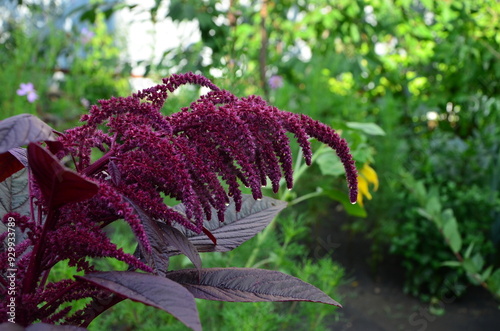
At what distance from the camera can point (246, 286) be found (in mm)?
664

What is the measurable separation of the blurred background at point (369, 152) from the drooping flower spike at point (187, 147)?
91 centimetres

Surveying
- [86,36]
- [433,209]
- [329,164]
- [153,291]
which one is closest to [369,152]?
[329,164]

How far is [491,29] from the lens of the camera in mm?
3879

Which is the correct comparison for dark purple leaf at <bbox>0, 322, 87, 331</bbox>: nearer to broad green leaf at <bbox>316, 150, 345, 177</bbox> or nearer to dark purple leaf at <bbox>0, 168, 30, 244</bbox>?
dark purple leaf at <bbox>0, 168, 30, 244</bbox>

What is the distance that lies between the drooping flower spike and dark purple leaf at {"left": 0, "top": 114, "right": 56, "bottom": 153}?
0.27 feet

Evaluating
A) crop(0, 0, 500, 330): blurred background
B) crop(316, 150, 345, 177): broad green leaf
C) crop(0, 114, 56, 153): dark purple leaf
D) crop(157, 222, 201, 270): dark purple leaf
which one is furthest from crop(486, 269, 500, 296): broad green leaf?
crop(0, 114, 56, 153): dark purple leaf

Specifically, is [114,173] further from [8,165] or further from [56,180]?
[8,165]

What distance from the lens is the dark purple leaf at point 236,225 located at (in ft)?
2.55

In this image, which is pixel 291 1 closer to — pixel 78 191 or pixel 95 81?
pixel 95 81

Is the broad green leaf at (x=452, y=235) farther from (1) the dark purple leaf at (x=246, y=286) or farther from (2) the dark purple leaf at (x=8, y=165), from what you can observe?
(2) the dark purple leaf at (x=8, y=165)

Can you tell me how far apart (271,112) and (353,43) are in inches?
153

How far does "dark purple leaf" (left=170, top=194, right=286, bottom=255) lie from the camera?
0.78m

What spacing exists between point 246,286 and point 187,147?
0.68ft

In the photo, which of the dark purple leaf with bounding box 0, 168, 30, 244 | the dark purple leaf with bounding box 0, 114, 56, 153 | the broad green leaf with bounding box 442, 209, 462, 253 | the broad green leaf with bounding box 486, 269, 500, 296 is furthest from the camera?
the broad green leaf with bounding box 442, 209, 462, 253
